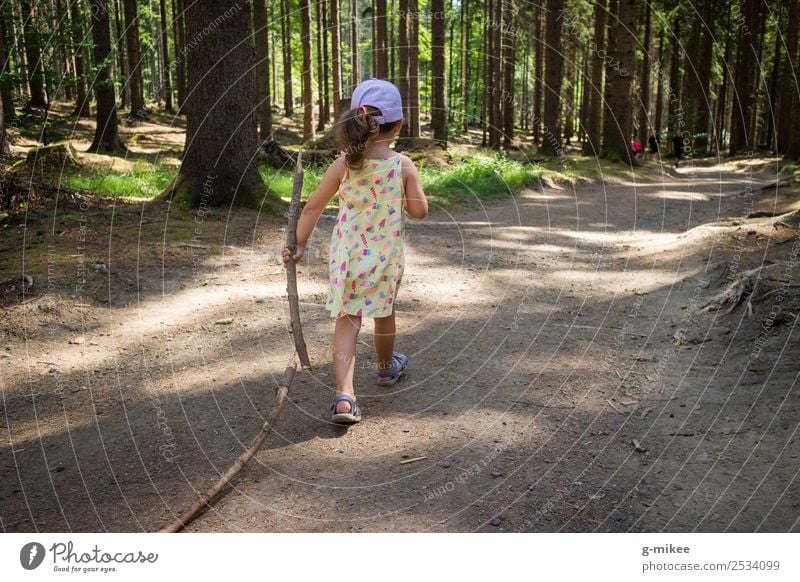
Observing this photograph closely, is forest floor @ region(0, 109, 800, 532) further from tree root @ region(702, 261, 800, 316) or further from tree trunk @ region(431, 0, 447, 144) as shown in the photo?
tree trunk @ region(431, 0, 447, 144)

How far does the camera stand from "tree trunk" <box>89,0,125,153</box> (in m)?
15.5

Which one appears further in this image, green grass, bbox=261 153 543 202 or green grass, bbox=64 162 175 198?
green grass, bbox=261 153 543 202

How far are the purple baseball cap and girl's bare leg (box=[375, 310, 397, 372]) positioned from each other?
48.4 inches

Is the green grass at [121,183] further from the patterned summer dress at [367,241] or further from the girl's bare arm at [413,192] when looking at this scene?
the girl's bare arm at [413,192]

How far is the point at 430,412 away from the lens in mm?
4125

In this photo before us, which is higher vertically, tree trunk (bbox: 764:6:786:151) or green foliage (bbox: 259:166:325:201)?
tree trunk (bbox: 764:6:786:151)

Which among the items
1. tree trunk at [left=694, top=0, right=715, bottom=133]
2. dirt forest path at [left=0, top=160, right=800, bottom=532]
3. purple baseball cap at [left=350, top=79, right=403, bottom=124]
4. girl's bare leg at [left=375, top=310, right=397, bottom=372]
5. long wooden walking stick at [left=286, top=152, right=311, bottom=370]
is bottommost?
dirt forest path at [left=0, top=160, right=800, bottom=532]

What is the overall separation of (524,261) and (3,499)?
653 cm

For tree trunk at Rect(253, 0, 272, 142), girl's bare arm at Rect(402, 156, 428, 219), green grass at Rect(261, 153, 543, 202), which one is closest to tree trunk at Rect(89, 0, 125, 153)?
tree trunk at Rect(253, 0, 272, 142)

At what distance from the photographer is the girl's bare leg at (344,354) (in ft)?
13.2

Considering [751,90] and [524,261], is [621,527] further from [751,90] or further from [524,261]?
[751,90]

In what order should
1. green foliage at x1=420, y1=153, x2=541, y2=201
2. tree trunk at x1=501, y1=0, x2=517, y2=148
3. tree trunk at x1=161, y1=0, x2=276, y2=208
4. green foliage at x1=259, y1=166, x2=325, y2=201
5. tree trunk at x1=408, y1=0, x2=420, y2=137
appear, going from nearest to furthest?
tree trunk at x1=161, y1=0, x2=276, y2=208, green foliage at x1=259, y1=166, x2=325, y2=201, green foliage at x1=420, y1=153, x2=541, y2=201, tree trunk at x1=408, y1=0, x2=420, y2=137, tree trunk at x1=501, y1=0, x2=517, y2=148

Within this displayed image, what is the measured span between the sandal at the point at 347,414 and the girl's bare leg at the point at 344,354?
0.03 metres

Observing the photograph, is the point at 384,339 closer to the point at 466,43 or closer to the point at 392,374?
the point at 392,374
